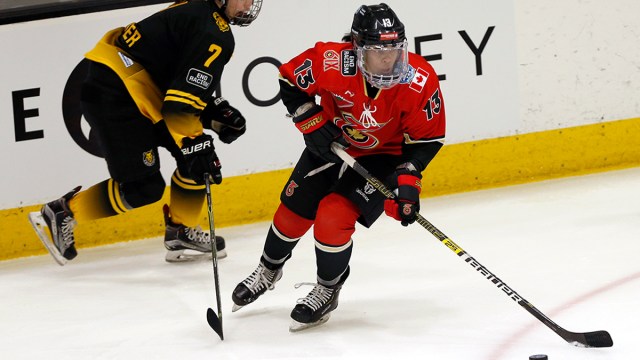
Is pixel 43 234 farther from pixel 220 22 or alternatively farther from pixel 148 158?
pixel 220 22

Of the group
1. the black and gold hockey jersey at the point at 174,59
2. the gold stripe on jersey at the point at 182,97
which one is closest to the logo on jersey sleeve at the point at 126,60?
the black and gold hockey jersey at the point at 174,59

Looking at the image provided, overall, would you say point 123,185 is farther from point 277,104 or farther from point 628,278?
point 628,278

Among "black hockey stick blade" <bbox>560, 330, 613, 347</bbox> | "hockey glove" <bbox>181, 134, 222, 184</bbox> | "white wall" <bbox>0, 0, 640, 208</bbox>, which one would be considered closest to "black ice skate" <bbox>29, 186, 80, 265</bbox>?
"white wall" <bbox>0, 0, 640, 208</bbox>

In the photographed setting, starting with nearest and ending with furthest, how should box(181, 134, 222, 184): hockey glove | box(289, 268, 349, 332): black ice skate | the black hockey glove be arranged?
1. box(289, 268, 349, 332): black ice skate
2. box(181, 134, 222, 184): hockey glove
3. the black hockey glove

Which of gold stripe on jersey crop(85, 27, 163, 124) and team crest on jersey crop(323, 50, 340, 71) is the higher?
team crest on jersey crop(323, 50, 340, 71)

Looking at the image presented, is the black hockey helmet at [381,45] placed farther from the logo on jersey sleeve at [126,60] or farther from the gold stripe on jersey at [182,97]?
the logo on jersey sleeve at [126,60]

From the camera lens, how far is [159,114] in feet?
12.5

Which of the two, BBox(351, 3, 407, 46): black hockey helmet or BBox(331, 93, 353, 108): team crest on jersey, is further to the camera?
BBox(331, 93, 353, 108): team crest on jersey

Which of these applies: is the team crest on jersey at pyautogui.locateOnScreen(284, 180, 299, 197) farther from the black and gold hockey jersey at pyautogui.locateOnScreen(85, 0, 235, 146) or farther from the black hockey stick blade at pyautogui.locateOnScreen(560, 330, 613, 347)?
the black hockey stick blade at pyautogui.locateOnScreen(560, 330, 613, 347)

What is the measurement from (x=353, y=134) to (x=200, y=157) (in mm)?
616

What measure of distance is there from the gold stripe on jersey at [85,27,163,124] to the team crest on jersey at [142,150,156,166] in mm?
121

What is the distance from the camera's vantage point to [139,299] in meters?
3.68

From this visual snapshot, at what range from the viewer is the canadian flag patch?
303cm

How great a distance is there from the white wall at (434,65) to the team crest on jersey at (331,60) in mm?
1454
